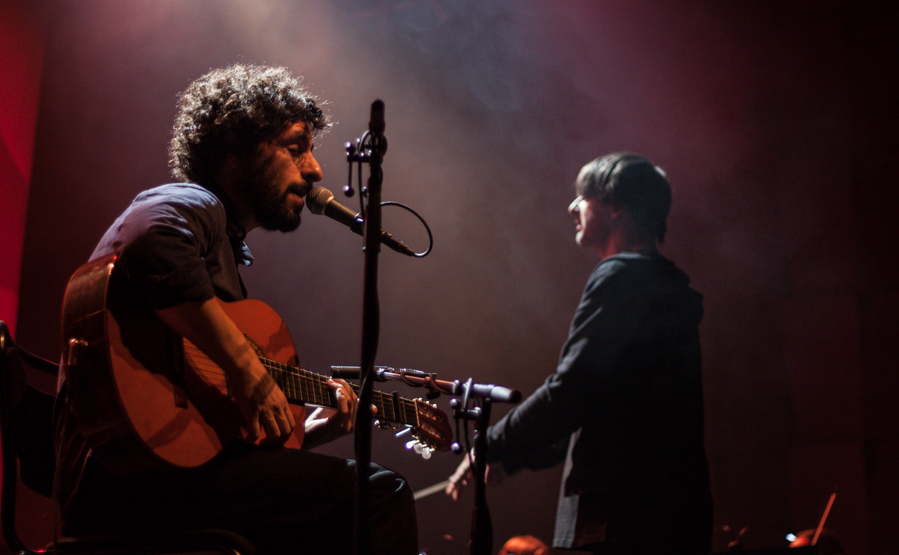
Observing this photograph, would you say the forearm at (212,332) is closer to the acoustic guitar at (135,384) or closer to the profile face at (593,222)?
the acoustic guitar at (135,384)

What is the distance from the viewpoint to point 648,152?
4.55 m

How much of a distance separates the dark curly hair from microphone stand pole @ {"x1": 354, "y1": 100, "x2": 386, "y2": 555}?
2.45 ft

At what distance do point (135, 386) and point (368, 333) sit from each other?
520 millimetres

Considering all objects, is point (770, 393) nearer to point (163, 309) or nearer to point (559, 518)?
point (559, 518)

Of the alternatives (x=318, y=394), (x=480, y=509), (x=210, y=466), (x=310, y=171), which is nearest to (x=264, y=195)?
(x=310, y=171)

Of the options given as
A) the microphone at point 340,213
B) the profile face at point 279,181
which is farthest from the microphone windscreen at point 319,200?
the profile face at point 279,181

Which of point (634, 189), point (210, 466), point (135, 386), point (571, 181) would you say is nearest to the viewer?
point (135, 386)

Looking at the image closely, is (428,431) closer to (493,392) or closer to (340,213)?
(493,392)

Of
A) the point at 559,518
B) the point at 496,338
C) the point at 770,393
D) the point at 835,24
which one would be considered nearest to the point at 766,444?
the point at 770,393

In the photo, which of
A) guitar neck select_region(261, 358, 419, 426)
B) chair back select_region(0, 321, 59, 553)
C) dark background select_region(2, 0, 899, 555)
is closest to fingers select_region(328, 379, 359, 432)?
guitar neck select_region(261, 358, 419, 426)

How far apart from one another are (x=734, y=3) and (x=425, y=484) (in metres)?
3.95

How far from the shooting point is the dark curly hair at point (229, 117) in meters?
2.06

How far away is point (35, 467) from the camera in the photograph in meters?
1.68

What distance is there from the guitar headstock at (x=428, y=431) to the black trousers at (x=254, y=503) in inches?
21.2
